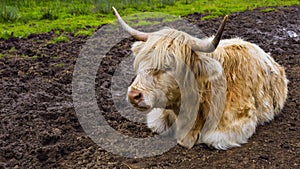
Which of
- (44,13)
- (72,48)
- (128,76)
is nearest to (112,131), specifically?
(128,76)

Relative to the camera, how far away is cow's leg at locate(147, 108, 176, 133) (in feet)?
14.4

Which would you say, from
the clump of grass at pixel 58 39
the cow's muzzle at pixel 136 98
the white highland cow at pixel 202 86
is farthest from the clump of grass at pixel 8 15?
the cow's muzzle at pixel 136 98

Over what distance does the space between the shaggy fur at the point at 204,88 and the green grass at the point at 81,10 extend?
5.40 meters

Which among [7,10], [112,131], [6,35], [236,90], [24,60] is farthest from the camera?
[7,10]

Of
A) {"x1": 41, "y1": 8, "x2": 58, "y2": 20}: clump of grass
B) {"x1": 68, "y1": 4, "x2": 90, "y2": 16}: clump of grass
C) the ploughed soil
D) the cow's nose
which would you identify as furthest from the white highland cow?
{"x1": 68, "y1": 4, "x2": 90, "y2": 16}: clump of grass

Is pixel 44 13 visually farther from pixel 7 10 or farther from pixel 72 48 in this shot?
pixel 72 48

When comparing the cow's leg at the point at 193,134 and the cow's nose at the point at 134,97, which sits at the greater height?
the cow's nose at the point at 134,97

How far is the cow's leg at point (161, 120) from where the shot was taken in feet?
14.4

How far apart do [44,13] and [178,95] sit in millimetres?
8044

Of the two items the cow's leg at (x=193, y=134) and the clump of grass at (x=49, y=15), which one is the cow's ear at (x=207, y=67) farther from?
the clump of grass at (x=49, y=15)

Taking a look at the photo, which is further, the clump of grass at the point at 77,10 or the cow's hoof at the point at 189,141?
the clump of grass at the point at 77,10

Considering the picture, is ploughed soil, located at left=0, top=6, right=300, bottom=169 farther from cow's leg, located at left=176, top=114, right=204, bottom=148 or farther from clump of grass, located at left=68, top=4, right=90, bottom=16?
clump of grass, located at left=68, top=4, right=90, bottom=16

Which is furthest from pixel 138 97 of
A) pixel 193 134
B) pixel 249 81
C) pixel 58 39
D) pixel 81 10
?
pixel 81 10

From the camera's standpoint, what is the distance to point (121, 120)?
4934 millimetres
